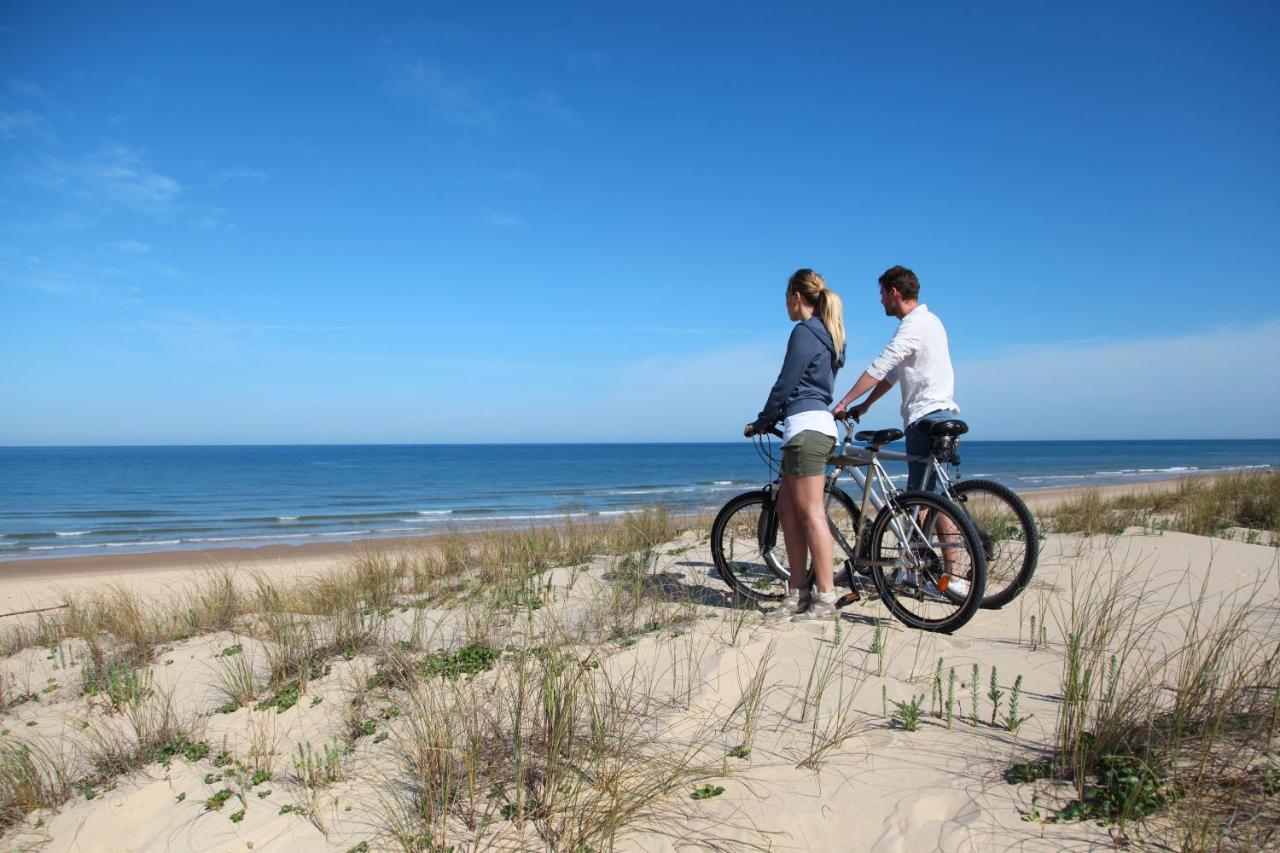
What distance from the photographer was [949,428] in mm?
4195

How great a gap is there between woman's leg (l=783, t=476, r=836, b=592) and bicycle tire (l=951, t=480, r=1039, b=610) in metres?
0.76

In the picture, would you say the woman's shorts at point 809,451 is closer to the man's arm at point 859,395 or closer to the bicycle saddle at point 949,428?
the man's arm at point 859,395

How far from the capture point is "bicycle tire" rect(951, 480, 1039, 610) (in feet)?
13.1

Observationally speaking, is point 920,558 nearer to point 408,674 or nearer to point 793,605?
point 793,605

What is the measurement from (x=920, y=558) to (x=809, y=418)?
1.04m

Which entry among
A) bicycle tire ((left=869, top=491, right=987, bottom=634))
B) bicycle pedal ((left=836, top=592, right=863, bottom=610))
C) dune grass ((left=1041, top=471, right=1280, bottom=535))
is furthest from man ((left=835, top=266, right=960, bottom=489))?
dune grass ((left=1041, top=471, right=1280, bottom=535))

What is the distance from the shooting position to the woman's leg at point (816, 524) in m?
4.18

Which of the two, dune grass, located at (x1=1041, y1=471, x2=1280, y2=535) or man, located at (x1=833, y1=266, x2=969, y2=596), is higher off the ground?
man, located at (x1=833, y1=266, x2=969, y2=596)

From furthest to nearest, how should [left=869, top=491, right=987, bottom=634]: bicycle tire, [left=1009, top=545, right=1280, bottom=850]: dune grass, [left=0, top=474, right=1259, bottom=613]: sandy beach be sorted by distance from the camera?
[left=0, top=474, right=1259, bottom=613]: sandy beach < [left=869, top=491, right=987, bottom=634]: bicycle tire < [left=1009, top=545, right=1280, bottom=850]: dune grass

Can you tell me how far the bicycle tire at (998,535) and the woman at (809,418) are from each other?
819 mm

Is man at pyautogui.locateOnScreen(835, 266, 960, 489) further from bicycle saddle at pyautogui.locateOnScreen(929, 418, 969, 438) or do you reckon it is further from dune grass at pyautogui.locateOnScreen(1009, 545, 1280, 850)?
dune grass at pyautogui.locateOnScreen(1009, 545, 1280, 850)

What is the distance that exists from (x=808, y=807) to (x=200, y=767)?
258 centimetres

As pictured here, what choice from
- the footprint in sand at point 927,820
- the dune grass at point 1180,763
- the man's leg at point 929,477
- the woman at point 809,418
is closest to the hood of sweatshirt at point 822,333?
the woman at point 809,418

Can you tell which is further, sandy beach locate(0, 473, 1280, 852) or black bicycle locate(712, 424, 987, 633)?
black bicycle locate(712, 424, 987, 633)
